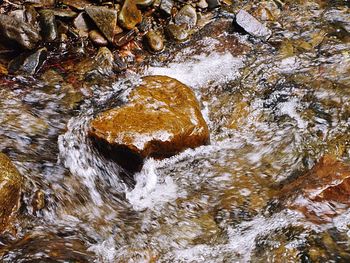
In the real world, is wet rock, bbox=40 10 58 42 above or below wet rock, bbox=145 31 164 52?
above

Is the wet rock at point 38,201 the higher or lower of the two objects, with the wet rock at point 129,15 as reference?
lower

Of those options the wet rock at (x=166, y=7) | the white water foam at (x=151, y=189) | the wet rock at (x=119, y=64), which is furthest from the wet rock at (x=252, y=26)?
the white water foam at (x=151, y=189)

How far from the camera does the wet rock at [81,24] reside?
20.0 ft

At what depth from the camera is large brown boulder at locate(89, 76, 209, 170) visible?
13.8 feet

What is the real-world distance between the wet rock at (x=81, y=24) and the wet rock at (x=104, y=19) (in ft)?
0.40

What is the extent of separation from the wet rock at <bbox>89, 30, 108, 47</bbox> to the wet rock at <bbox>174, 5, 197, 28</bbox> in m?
1.34

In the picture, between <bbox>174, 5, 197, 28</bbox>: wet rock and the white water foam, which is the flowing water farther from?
<bbox>174, 5, 197, 28</bbox>: wet rock

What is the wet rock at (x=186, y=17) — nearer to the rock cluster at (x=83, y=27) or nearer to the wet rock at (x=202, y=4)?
the rock cluster at (x=83, y=27)

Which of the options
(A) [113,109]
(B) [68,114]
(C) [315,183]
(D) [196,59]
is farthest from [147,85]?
(C) [315,183]

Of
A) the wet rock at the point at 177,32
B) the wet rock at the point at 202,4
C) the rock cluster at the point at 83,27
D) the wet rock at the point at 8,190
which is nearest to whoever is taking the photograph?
the wet rock at the point at 8,190

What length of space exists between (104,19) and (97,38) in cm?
32

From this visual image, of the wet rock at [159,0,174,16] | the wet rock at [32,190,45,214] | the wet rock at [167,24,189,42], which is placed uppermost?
the wet rock at [159,0,174,16]

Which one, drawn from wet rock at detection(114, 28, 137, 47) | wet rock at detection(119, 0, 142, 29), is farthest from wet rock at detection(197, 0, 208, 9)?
wet rock at detection(114, 28, 137, 47)

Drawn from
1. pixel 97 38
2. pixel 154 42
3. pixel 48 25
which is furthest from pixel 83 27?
pixel 154 42
